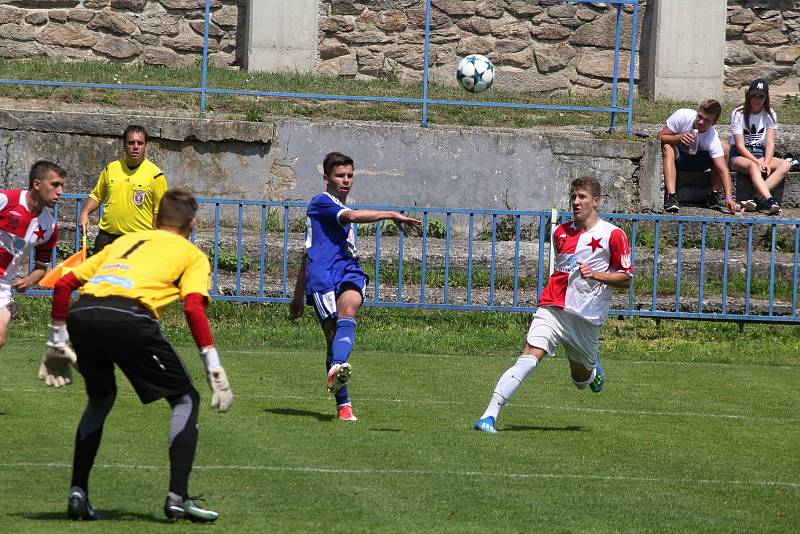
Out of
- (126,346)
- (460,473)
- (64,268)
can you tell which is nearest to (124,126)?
(460,473)

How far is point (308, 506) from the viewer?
6.82 m

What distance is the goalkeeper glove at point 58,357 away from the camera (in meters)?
6.49

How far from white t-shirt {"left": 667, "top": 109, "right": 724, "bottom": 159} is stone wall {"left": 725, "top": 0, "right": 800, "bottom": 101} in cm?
420

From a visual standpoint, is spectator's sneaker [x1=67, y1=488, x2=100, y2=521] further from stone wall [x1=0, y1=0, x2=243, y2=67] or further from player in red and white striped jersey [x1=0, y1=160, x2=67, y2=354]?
stone wall [x1=0, y1=0, x2=243, y2=67]

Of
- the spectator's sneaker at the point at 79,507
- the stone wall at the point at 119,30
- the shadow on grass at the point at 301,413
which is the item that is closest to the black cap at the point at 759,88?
the stone wall at the point at 119,30

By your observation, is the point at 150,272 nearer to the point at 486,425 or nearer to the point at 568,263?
the point at 486,425

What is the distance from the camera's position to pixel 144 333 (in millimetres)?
6230

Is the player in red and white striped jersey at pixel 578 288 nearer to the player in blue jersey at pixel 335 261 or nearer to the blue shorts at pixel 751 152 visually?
the player in blue jersey at pixel 335 261

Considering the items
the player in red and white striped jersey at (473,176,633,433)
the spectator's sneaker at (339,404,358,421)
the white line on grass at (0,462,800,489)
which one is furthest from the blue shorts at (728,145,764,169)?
the white line on grass at (0,462,800,489)

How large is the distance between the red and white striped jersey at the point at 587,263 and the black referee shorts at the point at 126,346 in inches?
149

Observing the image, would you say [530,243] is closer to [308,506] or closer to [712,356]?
[712,356]

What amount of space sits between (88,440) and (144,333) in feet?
2.00

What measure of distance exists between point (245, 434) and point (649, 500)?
2.73 meters

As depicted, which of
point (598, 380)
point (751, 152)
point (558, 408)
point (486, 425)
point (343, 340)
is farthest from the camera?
point (751, 152)
